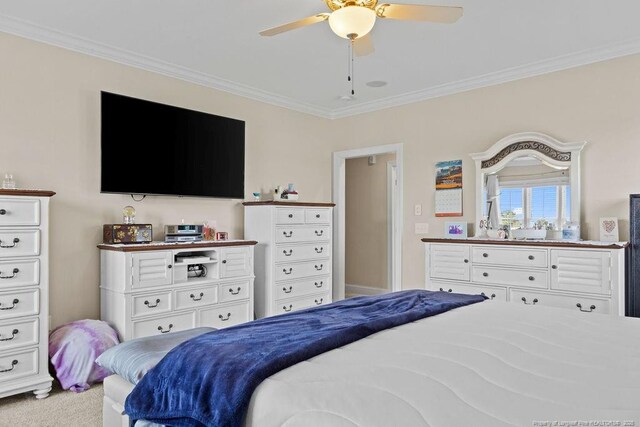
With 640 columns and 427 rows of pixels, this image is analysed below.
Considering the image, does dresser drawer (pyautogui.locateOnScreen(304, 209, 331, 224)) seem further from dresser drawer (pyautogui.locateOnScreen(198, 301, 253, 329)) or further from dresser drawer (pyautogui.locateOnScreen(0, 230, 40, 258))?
dresser drawer (pyautogui.locateOnScreen(0, 230, 40, 258))

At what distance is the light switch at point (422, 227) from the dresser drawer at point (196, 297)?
2341 mm

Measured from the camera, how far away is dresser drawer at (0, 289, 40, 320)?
9.38ft

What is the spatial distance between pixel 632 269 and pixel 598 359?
2.32m

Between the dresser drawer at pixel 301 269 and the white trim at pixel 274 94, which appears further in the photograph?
the dresser drawer at pixel 301 269

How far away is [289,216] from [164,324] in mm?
1699

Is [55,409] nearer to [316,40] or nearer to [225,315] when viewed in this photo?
[225,315]

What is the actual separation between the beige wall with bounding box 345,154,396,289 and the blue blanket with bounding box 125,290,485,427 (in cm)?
479

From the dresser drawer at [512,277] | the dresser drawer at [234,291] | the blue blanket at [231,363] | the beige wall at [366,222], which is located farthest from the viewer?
the beige wall at [366,222]

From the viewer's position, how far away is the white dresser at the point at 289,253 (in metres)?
4.57

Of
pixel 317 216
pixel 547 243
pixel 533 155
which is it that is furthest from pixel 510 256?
pixel 317 216

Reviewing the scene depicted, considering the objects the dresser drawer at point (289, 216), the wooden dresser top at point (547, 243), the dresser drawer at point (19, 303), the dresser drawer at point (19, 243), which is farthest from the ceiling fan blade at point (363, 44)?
the dresser drawer at point (19, 303)

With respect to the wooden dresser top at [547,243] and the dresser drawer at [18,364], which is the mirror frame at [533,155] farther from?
the dresser drawer at [18,364]

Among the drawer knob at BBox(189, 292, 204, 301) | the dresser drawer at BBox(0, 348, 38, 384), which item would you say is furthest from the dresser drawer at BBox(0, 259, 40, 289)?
the drawer knob at BBox(189, 292, 204, 301)

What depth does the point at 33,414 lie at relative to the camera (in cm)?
271
